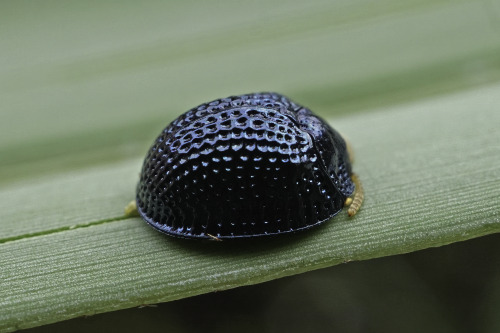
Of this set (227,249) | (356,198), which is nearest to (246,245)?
(227,249)

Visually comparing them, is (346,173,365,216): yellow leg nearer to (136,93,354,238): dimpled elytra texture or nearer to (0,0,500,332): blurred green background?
(136,93,354,238): dimpled elytra texture

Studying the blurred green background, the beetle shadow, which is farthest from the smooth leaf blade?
the blurred green background

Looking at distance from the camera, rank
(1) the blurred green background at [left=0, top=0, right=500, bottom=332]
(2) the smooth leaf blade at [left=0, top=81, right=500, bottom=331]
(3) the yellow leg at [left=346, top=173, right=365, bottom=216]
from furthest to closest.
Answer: (1) the blurred green background at [left=0, top=0, right=500, bottom=332]
(3) the yellow leg at [left=346, top=173, right=365, bottom=216]
(2) the smooth leaf blade at [left=0, top=81, right=500, bottom=331]

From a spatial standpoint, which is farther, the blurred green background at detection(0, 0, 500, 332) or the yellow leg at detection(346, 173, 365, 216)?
the blurred green background at detection(0, 0, 500, 332)

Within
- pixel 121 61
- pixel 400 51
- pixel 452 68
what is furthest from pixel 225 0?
pixel 452 68

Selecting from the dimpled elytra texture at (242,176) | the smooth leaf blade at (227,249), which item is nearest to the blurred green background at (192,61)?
the smooth leaf blade at (227,249)

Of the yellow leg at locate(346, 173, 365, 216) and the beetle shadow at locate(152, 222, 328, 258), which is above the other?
the yellow leg at locate(346, 173, 365, 216)

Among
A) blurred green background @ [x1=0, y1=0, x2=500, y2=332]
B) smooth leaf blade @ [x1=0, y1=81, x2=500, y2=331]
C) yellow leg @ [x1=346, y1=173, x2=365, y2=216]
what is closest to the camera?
smooth leaf blade @ [x1=0, y1=81, x2=500, y2=331]

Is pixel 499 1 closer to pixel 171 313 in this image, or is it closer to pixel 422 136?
pixel 422 136
